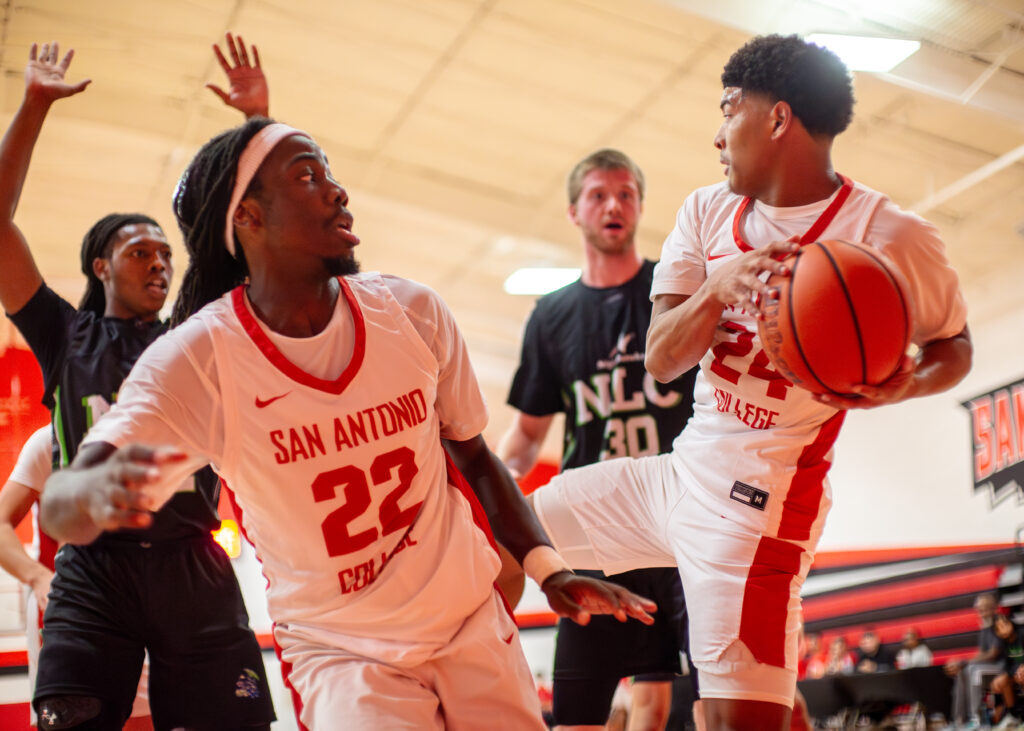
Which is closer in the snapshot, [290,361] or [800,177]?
[290,361]

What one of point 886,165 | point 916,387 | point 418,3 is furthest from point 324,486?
point 886,165

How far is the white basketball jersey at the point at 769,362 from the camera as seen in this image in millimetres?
2783

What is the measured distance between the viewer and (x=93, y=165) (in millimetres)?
12367

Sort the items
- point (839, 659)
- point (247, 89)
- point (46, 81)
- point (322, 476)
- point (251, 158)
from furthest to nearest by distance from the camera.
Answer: point (839, 659) → point (247, 89) → point (46, 81) → point (251, 158) → point (322, 476)

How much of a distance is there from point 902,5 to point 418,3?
13.8 ft

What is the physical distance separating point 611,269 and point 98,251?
2014 millimetres

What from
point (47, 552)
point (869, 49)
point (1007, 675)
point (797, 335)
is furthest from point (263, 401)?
point (1007, 675)

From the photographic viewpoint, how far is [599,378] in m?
4.12

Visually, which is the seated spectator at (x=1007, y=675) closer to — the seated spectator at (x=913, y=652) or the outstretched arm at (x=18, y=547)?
the seated spectator at (x=913, y=652)

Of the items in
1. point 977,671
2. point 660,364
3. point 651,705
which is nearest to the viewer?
point 660,364

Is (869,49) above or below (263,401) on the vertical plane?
above

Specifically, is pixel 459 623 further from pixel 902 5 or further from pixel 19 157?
pixel 902 5

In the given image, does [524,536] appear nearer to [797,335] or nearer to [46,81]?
[797,335]

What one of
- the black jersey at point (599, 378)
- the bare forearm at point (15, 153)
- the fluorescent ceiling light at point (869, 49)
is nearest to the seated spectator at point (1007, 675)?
the fluorescent ceiling light at point (869, 49)
